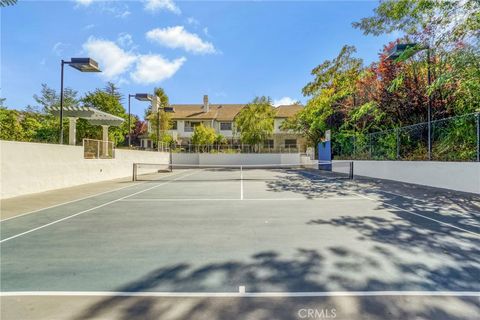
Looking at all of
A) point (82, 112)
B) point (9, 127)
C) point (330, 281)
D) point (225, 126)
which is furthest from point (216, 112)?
point (330, 281)

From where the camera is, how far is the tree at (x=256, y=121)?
40094 millimetres

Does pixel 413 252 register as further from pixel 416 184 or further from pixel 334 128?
pixel 334 128

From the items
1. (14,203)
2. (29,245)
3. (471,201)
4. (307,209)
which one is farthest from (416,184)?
(14,203)

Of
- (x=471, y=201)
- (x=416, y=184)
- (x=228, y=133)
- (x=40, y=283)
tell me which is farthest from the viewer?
(x=228, y=133)

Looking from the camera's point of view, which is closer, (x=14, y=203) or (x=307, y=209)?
(x=307, y=209)

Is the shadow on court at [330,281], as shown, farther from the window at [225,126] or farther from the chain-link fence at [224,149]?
the window at [225,126]

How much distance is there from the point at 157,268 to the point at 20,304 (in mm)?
1602

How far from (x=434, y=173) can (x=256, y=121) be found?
2767cm

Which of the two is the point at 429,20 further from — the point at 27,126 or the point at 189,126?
the point at 189,126

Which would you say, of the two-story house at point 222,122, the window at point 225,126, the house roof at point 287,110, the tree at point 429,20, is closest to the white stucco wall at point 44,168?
the tree at point 429,20

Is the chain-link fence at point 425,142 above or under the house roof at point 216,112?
under

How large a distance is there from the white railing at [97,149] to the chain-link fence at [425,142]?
1797 cm

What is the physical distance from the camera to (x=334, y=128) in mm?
28109

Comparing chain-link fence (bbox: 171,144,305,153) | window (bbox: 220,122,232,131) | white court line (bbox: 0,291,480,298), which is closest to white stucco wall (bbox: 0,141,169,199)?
white court line (bbox: 0,291,480,298)
